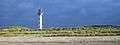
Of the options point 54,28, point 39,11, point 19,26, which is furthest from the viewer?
point 19,26

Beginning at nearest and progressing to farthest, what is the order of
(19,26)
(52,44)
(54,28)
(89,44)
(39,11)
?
(89,44) < (52,44) < (39,11) < (54,28) < (19,26)

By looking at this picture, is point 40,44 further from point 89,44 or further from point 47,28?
point 47,28

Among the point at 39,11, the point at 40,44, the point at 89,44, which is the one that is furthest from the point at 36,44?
the point at 39,11

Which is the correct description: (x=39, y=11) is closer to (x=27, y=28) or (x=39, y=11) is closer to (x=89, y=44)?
(x=27, y=28)

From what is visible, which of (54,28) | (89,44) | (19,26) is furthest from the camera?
(19,26)

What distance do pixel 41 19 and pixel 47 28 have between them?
2.52m

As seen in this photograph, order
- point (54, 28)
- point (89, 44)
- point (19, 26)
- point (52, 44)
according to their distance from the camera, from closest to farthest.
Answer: point (89, 44) < point (52, 44) < point (54, 28) < point (19, 26)

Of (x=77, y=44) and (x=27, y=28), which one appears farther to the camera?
(x=27, y=28)

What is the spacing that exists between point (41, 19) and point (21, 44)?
33197 mm

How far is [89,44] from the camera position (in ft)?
102

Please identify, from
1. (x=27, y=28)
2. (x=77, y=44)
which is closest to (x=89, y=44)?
(x=77, y=44)

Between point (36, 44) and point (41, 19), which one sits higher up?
point (41, 19)

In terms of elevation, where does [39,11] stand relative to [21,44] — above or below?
above

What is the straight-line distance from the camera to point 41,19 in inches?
2621
